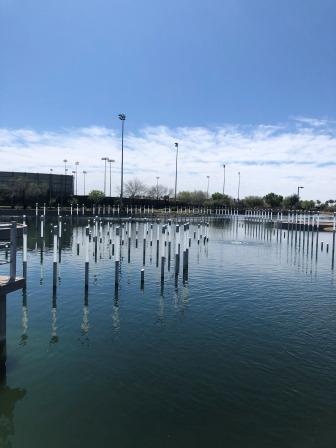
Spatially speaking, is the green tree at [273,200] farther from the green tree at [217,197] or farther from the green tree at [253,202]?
the green tree at [217,197]

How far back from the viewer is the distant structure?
319 feet

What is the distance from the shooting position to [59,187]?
124 meters

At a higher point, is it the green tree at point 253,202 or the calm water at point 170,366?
the green tree at point 253,202

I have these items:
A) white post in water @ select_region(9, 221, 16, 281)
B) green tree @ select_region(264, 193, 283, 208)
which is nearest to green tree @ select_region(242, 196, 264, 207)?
green tree @ select_region(264, 193, 283, 208)

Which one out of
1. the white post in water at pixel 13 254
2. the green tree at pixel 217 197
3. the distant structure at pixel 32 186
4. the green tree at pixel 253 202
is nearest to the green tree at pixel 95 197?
the distant structure at pixel 32 186

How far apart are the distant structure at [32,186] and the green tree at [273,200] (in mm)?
77149

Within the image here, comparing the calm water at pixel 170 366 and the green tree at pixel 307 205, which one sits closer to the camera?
the calm water at pixel 170 366

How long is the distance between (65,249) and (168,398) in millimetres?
28811

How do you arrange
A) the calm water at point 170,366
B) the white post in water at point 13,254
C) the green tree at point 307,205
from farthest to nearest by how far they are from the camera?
the green tree at point 307,205 → the white post in water at point 13,254 → the calm water at point 170,366

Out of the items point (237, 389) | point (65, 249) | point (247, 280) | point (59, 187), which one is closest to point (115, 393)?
point (237, 389)

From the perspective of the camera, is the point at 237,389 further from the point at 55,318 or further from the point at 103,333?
the point at 55,318

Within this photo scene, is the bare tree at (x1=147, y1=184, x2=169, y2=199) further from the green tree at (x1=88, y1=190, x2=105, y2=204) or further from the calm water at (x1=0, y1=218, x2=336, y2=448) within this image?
the calm water at (x1=0, y1=218, x2=336, y2=448)

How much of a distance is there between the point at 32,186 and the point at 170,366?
95230 millimetres

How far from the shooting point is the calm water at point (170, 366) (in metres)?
9.44
